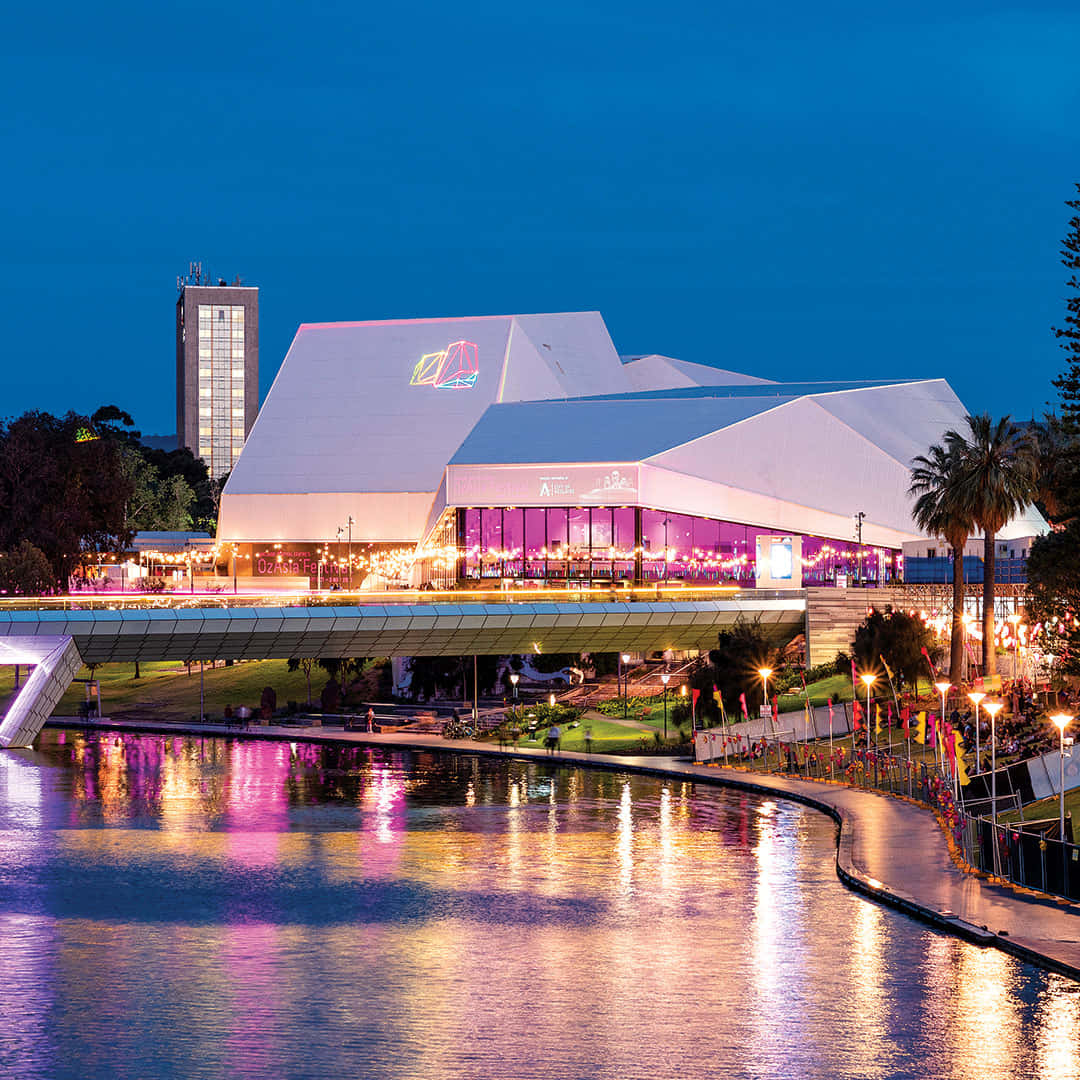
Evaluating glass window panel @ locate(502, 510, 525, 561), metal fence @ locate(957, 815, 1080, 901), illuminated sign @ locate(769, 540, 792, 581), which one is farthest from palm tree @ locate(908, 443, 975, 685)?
glass window panel @ locate(502, 510, 525, 561)

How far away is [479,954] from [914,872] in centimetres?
1019

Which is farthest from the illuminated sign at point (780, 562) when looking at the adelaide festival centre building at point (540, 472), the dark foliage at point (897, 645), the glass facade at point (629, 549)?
the dark foliage at point (897, 645)

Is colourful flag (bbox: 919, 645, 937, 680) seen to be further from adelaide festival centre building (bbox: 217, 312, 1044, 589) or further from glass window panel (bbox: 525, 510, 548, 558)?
glass window panel (bbox: 525, 510, 548, 558)

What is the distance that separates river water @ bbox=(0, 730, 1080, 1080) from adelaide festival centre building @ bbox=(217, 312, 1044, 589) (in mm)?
50305

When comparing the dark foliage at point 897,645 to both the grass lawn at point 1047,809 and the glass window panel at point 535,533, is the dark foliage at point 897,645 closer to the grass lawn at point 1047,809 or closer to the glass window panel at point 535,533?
the grass lawn at point 1047,809

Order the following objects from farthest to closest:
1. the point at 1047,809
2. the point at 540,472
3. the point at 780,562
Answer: the point at 540,472
the point at 780,562
the point at 1047,809

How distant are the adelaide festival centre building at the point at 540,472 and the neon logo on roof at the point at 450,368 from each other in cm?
17

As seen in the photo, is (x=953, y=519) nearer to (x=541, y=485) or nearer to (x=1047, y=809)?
(x=1047, y=809)

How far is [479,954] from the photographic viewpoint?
2878cm

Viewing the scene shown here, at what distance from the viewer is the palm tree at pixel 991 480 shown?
67.1 metres

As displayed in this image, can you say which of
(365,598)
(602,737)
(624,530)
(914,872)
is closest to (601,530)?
(624,530)

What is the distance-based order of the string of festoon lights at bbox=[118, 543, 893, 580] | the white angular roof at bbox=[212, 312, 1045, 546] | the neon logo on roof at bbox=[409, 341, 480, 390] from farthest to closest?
the neon logo on roof at bbox=[409, 341, 480, 390], the white angular roof at bbox=[212, 312, 1045, 546], the string of festoon lights at bbox=[118, 543, 893, 580]

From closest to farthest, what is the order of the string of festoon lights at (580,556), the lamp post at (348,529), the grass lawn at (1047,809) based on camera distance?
the grass lawn at (1047,809), the string of festoon lights at (580,556), the lamp post at (348,529)

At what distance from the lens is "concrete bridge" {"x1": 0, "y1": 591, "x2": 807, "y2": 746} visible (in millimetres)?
66875
